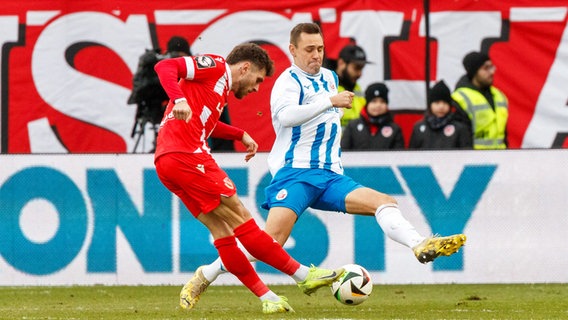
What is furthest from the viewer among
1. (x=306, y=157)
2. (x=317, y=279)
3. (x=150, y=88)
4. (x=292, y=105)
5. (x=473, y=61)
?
(x=473, y=61)

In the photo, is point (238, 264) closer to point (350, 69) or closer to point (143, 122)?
point (350, 69)

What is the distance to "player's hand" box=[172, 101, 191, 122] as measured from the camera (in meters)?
8.13

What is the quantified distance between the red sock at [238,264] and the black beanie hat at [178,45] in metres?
5.14

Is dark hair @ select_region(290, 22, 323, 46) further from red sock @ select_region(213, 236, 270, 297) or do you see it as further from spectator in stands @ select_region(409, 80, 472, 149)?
spectator in stands @ select_region(409, 80, 472, 149)

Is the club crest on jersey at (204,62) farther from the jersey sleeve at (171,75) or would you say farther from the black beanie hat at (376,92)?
the black beanie hat at (376,92)

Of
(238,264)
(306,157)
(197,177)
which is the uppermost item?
(197,177)

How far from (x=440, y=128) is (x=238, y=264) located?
190 inches

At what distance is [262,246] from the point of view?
346 inches

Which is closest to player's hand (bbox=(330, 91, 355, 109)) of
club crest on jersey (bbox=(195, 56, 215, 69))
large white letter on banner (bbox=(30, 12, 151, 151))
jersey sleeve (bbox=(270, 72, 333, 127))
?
jersey sleeve (bbox=(270, 72, 333, 127))

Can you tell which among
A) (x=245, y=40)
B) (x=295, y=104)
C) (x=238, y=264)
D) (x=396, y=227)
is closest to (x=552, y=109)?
(x=245, y=40)

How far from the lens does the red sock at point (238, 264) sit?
8914mm

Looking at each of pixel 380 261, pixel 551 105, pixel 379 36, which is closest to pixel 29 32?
pixel 379 36

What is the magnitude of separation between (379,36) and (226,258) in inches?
247

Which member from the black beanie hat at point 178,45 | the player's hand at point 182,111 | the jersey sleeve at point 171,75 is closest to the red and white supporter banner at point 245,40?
the black beanie hat at point 178,45
